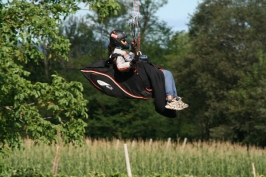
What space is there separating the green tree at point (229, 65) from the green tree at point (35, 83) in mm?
23334

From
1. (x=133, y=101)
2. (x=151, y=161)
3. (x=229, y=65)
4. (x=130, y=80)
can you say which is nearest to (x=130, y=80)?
(x=130, y=80)

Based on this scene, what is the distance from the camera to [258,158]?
22.1 m

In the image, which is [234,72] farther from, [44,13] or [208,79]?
[44,13]

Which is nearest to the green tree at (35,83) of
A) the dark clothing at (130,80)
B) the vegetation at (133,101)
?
the vegetation at (133,101)

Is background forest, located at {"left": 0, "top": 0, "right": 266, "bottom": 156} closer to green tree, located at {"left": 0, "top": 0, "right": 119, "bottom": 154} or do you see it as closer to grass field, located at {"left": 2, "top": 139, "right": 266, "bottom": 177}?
grass field, located at {"left": 2, "top": 139, "right": 266, "bottom": 177}

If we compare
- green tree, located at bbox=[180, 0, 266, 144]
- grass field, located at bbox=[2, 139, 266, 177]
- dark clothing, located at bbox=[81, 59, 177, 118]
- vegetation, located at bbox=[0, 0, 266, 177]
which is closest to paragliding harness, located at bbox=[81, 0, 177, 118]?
dark clothing, located at bbox=[81, 59, 177, 118]

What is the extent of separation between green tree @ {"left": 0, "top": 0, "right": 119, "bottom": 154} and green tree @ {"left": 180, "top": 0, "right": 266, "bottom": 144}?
919 inches

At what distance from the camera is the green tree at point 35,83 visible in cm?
1576

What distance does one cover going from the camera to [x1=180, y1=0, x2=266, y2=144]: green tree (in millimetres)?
39969

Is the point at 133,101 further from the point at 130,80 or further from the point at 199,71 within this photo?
the point at 130,80

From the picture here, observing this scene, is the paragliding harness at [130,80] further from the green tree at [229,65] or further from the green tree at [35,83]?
the green tree at [229,65]

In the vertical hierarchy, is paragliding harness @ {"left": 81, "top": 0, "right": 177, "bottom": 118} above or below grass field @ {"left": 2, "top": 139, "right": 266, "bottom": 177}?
above

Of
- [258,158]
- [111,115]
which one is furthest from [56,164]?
[111,115]

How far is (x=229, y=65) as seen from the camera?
134 ft
